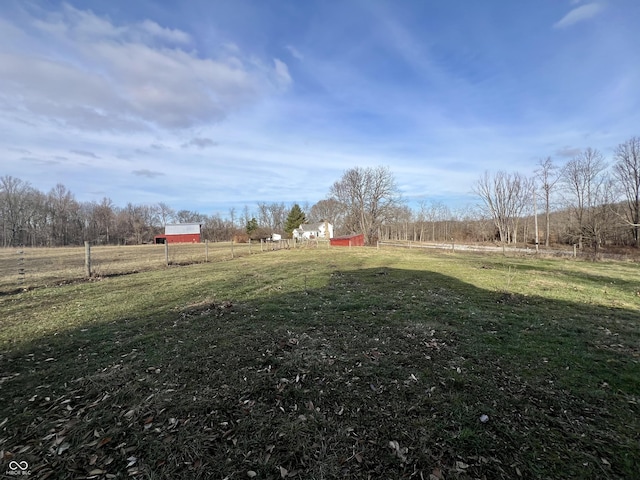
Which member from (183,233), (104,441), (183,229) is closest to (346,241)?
(104,441)

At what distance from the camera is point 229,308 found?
7.16 m

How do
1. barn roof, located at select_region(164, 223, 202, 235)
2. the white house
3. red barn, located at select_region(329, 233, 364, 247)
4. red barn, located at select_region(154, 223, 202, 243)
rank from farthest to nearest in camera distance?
the white house
barn roof, located at select_region(164, 223, 202, 235)
red barn, located at select_region(154, 223, 202, 243)
red barn, located at select_region(329, 233, 364, 247)

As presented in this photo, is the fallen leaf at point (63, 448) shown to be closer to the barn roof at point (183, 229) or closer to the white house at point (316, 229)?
the barn roof at point (183, 229)

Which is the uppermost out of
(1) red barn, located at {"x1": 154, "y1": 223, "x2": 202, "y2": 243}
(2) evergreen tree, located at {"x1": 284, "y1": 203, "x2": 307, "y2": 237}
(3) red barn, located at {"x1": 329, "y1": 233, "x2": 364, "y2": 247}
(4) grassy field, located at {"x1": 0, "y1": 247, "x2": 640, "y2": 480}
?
(2) evergreen tree, located at {"x1": 284, "y1": 203, "x2": 307, "y2": 237}

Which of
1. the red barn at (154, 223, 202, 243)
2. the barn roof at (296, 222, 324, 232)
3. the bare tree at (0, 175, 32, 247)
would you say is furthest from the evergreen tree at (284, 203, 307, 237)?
the bare tree at (0, 175, 32, 247)

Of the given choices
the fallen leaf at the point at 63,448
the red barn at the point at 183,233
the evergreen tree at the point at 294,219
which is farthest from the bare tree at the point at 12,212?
the fallen leaf at the point at 63,448

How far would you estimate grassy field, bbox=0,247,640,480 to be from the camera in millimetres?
2494

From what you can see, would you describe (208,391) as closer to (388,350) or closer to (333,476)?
(333,476)

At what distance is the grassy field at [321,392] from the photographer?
8.18 feet

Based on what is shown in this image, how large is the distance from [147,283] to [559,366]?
39.6 feet

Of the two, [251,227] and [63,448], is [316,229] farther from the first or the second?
[63,448]

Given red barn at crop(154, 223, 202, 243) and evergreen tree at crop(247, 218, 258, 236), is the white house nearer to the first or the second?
evergreen tree at crop(247, 218, 258, 236)

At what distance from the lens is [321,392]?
11.6 ft

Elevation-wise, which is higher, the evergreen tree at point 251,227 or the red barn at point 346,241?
the evergreen tree at point 251,227
